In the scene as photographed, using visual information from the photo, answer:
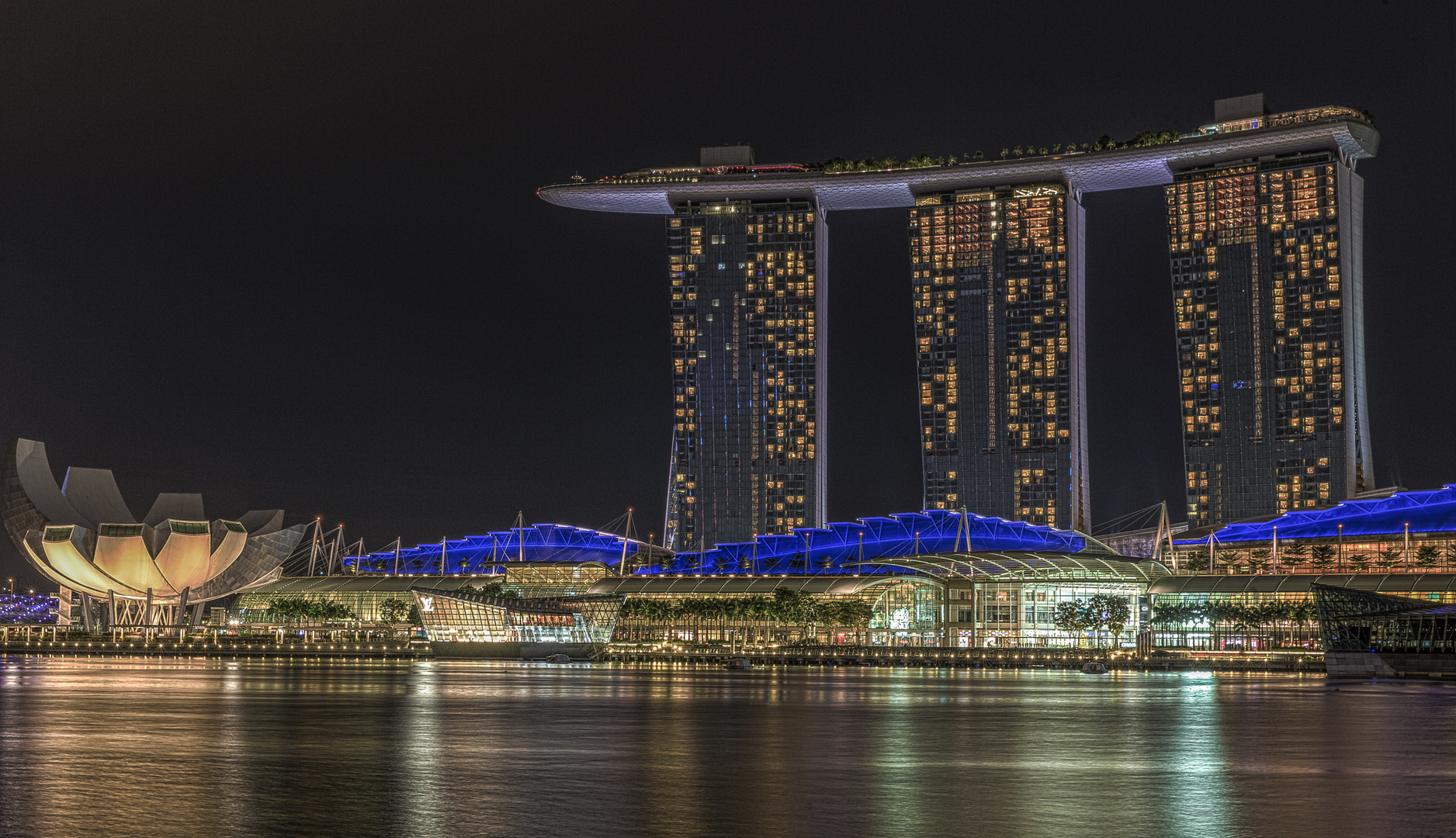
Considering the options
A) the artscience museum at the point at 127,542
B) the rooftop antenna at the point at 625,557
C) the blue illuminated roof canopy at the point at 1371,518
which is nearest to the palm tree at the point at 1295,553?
the blue illuminated roof canopy at the point at 1371,518

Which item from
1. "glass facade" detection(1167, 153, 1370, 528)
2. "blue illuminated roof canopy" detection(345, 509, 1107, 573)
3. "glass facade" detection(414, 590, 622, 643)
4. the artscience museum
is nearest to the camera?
"glass facade" detection(414, 590, 622, 643)

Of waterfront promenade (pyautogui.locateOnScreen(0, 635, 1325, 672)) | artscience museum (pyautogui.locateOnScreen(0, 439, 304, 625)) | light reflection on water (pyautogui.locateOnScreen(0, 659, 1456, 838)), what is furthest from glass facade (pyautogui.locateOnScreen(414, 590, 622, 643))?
light reflection on water (pyautogui.locateOnScreen(0, 659, 1456, 838))

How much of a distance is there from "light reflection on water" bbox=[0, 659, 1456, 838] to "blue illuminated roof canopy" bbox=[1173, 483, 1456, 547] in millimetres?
100235

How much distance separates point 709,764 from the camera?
94.1 feet

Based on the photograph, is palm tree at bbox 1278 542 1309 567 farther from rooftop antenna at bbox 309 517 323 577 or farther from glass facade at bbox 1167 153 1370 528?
rooftop antenna at bbox 309 517 323 577

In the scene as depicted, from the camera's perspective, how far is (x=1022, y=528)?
17875cm

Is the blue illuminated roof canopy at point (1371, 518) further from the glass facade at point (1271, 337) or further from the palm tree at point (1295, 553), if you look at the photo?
the glass facade at point (1271, 337)

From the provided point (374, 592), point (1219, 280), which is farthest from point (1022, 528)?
point (374, 592)

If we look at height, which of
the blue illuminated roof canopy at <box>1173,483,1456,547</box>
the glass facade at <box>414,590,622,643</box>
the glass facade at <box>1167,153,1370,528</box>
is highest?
the glass facade at <box>1167,153,1370,528</box>

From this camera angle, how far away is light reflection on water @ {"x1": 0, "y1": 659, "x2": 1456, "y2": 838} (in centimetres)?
2064

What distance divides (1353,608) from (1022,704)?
4510cm

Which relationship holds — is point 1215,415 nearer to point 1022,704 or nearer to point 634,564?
point 634,564

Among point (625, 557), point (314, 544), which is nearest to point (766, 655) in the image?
point (625, 557)

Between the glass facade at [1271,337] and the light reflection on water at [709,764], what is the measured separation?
421ft
